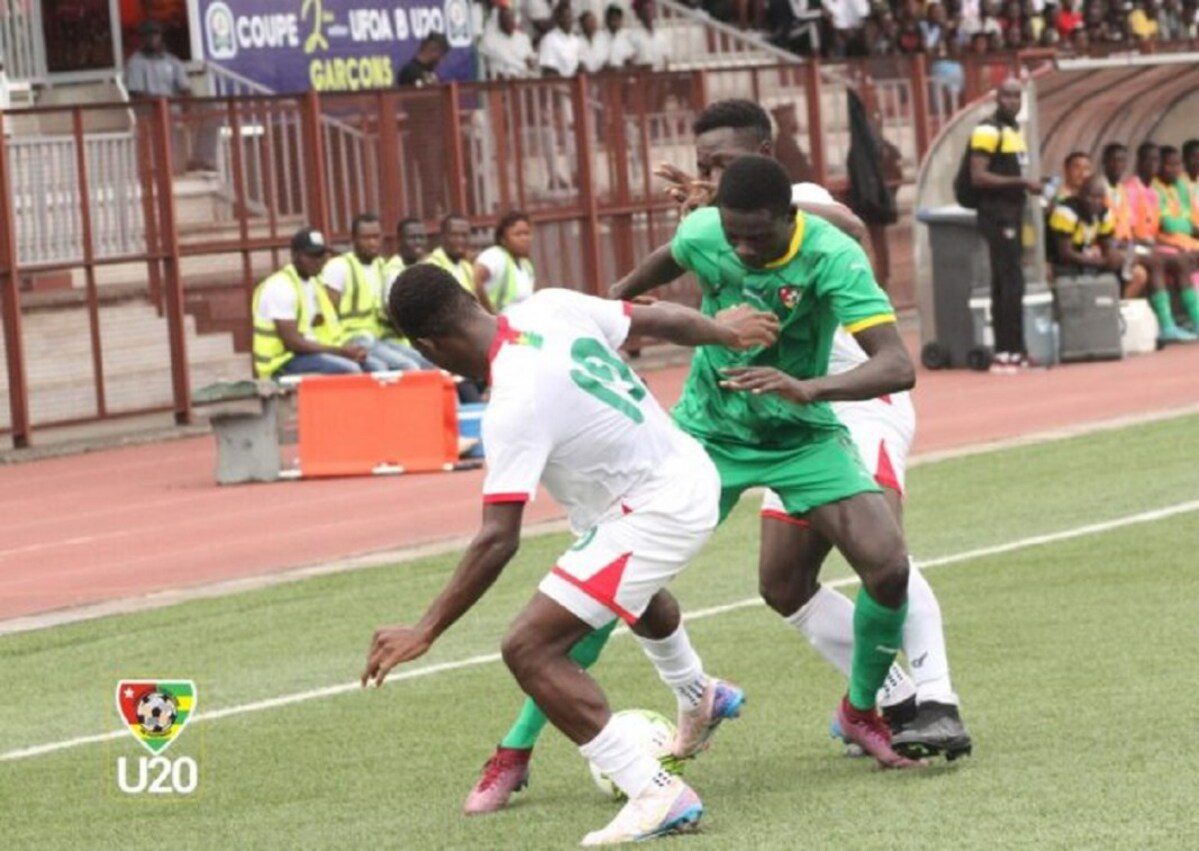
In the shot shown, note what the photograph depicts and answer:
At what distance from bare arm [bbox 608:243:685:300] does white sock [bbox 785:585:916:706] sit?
43.7 inches

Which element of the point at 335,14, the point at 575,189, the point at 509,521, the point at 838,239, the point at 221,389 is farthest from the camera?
the point at 335,14

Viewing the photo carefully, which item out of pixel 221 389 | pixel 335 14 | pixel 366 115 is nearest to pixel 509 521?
pixel 221 389

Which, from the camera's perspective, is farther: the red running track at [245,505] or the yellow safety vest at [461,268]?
the yellow safety vest at [461,268]

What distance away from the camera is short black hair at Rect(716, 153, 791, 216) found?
872cm

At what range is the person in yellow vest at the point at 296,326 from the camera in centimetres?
2212

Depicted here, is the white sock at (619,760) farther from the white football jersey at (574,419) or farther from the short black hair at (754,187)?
the short black hair at (754,187)

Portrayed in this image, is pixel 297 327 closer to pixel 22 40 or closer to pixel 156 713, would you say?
pixel 22 40

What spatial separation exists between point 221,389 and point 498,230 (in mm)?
4052

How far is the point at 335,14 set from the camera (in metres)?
32.0

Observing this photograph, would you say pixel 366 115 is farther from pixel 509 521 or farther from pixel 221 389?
pixel 509 521

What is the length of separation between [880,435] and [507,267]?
45.3 ft

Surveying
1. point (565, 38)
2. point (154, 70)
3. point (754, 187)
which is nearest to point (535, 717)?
point (754, 187)

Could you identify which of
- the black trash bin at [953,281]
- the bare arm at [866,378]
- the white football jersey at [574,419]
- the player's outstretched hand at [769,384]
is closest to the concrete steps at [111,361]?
the black trash bin at [953,281]

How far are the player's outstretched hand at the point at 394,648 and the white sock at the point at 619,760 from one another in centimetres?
62
